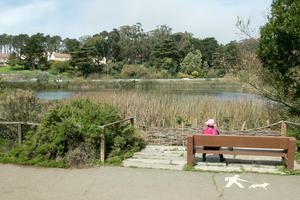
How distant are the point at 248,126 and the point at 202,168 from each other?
696cm

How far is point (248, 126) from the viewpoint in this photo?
14.1 metres

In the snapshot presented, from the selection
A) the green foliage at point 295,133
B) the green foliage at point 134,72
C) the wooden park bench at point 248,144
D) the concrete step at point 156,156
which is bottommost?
the concrete step at point 156,156

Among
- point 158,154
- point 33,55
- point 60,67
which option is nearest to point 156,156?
point 158,154

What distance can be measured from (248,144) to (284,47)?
4.45 m

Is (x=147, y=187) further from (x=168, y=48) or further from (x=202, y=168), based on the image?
(x=168, y=48)

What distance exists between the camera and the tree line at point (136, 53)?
74312mm

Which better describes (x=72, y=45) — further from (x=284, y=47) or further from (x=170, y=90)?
(x=284, y=47)

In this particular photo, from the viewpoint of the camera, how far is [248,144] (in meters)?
7.56

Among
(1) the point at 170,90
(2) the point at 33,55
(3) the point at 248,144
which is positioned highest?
(2) the point at 33,55

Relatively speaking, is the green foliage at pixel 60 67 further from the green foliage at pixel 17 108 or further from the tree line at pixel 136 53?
the green foliage at pixel 17 108

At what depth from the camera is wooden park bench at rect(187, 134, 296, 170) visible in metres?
7.46

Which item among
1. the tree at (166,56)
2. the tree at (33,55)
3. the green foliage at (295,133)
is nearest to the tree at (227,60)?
the green foliage at (295,133)

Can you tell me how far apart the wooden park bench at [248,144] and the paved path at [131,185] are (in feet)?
1.62

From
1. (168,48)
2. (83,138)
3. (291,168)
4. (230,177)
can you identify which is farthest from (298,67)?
(168,48)
